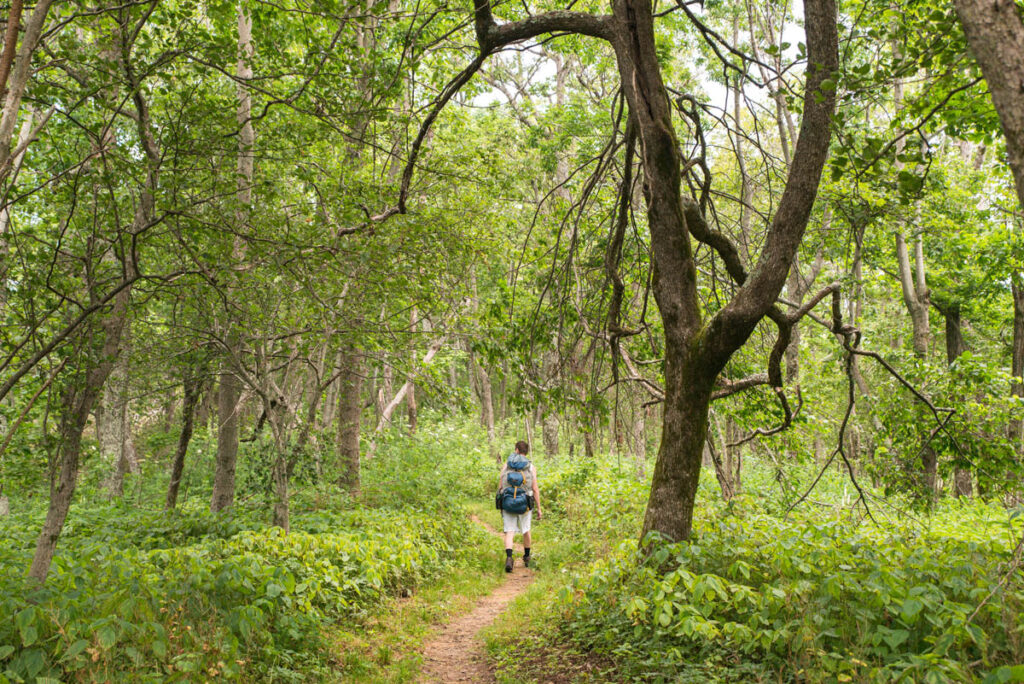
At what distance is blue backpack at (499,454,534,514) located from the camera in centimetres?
960

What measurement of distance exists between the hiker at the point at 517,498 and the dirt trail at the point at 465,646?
0.97 metres

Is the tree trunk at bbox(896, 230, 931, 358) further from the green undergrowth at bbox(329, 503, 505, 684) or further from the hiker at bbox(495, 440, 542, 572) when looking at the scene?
the green undergrowth at bbox(329, 503, 505, 684)

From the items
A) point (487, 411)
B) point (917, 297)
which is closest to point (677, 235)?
point (917, 297)

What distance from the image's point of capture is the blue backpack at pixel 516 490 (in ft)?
31.5

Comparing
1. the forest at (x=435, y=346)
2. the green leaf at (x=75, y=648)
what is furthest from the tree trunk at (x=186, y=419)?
the green leaf at (x=75, y=648)

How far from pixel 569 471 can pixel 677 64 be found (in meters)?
13.1

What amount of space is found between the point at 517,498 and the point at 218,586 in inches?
198

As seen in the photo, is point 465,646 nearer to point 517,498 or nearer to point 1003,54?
point 517,498

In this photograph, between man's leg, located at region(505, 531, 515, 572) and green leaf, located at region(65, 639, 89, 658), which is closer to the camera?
green leaf, located at region(65, 639, 89, 658)

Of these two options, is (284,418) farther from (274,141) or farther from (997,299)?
(997,299)

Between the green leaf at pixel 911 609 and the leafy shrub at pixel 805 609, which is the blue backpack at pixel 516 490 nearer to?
the leafy shrub at pixel 805 609

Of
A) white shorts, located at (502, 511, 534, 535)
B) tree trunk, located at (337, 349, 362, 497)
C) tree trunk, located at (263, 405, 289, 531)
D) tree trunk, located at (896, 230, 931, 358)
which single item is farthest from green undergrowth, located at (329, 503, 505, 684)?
tree trunk, located at (896, 230, 931, 358)

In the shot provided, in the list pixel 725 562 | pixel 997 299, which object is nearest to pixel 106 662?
pixel 725 562

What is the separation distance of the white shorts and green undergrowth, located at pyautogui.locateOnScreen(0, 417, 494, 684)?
72 centimetres
